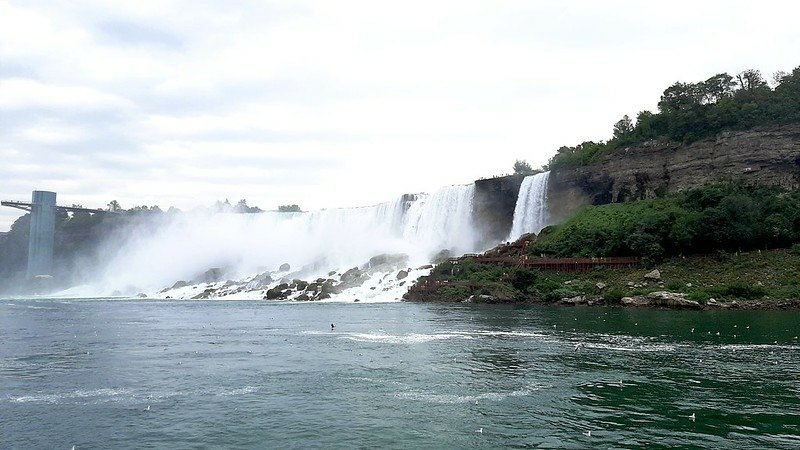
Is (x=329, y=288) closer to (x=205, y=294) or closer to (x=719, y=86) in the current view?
(x=205, y=294)

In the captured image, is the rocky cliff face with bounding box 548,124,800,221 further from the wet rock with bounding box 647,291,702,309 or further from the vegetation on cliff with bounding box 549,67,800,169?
the wet rock with bounding box 647,291,702,309

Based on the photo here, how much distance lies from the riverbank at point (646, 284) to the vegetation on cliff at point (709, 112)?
17552 mm

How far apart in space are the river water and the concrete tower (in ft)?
281

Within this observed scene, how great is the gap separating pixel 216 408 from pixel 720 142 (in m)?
61.5

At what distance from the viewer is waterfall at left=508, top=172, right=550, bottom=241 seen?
72438 mm

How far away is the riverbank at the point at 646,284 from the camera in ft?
149

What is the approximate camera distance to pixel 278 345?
91.7 feet

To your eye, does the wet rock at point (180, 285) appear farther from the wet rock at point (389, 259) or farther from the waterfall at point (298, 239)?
the wet rock at point (389, 259)

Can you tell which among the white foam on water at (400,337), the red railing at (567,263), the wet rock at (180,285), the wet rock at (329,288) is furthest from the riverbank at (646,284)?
the wet rock at (180,285)

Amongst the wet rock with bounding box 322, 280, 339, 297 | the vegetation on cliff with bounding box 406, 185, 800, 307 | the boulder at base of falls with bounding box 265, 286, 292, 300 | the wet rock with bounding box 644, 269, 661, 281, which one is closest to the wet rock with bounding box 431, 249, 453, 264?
the vegetation on cliff with bounding box 406, 185, 800, 307

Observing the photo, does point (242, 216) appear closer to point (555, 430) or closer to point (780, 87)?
point (780, 87)

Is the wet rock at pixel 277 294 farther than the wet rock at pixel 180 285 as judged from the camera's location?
No

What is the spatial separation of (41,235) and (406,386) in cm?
11176

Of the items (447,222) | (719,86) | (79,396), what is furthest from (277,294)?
(719,86)
